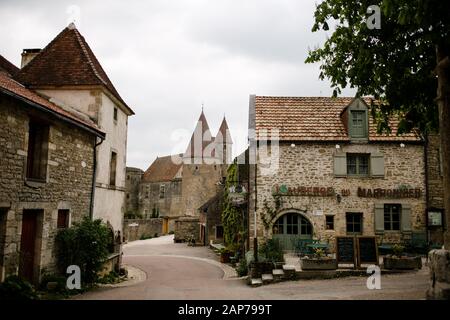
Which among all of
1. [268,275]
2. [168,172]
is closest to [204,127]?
[168,172]

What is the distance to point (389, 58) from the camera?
830cm

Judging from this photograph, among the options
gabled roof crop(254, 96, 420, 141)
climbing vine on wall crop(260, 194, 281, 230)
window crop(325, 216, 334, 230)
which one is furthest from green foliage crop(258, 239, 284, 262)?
gabled roof crop(254, 96, 420, 141)

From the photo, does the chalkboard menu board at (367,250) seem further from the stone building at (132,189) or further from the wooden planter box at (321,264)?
the stone building at (132,189)

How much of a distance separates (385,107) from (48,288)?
10227 mm

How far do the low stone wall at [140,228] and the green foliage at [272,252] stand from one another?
27.1 m

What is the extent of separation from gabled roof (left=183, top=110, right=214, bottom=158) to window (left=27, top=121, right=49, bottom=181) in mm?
37085

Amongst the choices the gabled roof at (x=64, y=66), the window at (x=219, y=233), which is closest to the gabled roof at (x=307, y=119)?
the gabled roof at (x=64, y=66)

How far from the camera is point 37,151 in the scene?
35.0 ft

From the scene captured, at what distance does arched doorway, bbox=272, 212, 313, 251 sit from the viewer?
52.0 feet

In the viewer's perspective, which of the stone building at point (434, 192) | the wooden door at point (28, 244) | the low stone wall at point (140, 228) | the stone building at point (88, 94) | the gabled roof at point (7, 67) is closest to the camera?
the wooden door at point (28, 244)

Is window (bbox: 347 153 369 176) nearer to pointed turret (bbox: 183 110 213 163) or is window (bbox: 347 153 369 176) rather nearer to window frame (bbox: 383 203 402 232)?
window frame (bbox: 383 203 402 232)

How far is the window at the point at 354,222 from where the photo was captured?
1597cm

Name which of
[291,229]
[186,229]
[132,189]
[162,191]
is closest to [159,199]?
[162,191]
